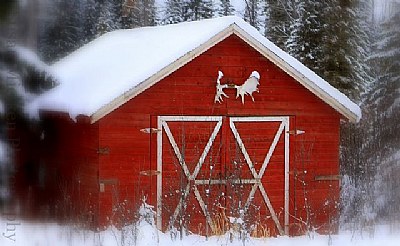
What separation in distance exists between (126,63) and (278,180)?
10.8ft

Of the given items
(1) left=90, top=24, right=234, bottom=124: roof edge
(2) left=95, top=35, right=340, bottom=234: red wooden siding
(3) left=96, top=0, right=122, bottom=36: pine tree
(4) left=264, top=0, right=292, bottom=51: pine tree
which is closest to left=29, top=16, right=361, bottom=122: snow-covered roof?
(1) left=90, top=24, right=234, bottom=124: roof edge

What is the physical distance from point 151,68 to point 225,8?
18895 millimetres

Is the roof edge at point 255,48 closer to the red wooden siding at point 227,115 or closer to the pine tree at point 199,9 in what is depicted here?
the red wooden siding at point 227,115

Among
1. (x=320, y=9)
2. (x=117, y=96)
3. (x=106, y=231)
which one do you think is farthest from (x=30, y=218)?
(x=320, y=9)

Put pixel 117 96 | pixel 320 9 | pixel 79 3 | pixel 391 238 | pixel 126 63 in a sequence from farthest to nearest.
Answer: pixel 320 9 → pixel 79 3 → pixel 126 63 → pixel 117 96 → pixel 391 238

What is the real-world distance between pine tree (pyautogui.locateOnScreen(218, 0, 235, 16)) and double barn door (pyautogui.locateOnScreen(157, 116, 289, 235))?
17518mm

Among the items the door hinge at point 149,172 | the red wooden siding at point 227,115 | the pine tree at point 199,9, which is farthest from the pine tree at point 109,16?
the door hinge at point 149,172

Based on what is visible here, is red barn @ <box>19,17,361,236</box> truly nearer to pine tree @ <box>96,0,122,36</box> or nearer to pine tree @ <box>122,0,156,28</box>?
pine tree @ <box>96,0,122,36</box>

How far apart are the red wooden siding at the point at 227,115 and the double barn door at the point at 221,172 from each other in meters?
0.09

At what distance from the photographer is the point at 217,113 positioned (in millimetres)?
13039

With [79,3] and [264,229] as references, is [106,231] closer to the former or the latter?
[264,229]

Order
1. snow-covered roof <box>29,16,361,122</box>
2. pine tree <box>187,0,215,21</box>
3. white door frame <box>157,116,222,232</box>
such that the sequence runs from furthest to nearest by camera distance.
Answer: pine tree <box>187,0,215,21</box> → white door frame <box>157,116,222,232</box> → snow-covered roof <box>29,16,361,122</box>

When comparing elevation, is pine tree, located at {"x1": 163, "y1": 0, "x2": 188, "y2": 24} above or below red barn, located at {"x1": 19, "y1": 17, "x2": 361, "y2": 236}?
above

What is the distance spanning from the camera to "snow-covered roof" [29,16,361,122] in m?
12.2
